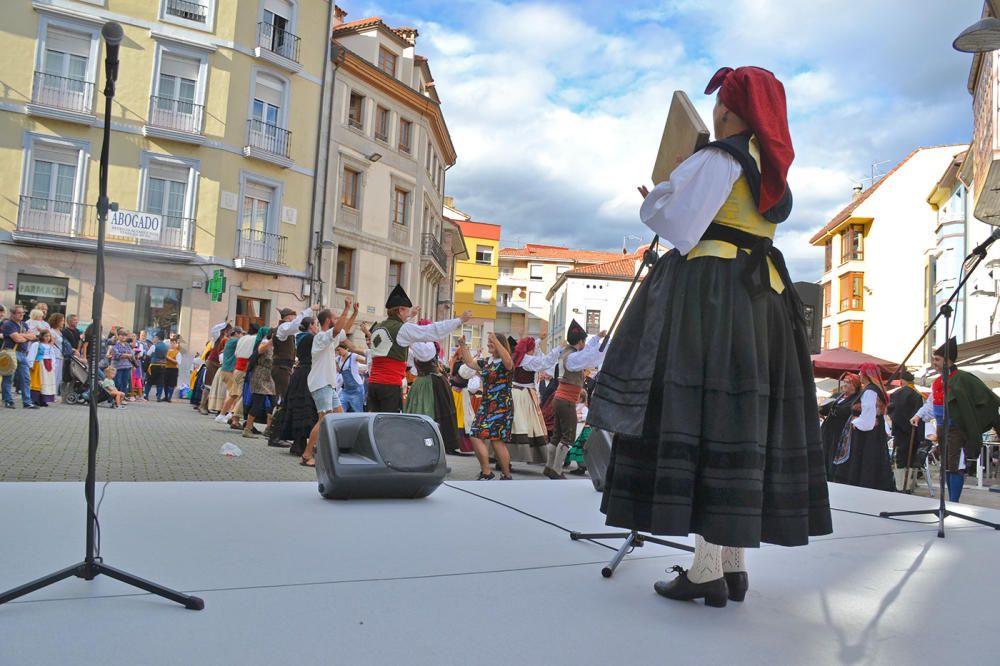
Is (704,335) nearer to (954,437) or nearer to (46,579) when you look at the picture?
Answer: (46,579)

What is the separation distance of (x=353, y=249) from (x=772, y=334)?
2705cm

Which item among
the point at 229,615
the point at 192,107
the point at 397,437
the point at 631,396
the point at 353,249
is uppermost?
the point at 192,107

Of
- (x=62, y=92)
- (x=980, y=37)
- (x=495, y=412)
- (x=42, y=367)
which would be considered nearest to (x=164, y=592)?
(x=495, y=412)

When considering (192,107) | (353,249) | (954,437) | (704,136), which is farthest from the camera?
(353,249)

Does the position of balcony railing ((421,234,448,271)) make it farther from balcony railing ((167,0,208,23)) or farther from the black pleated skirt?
the black pleated skirt

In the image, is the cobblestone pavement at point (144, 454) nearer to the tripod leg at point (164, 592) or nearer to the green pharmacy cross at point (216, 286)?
the tripod leg at point (164, 592)

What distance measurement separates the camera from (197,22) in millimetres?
23453

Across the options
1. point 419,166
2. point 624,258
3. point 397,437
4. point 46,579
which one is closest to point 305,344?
point 397,437

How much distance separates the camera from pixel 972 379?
8703mm

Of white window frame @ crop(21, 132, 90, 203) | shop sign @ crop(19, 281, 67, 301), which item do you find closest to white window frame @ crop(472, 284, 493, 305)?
A: white window frame @ crop(21, 132, 90, 203)

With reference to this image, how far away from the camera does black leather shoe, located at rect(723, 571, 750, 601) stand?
2623 millimetres

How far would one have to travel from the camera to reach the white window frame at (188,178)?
898 inches

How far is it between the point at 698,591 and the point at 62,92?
24.8 m

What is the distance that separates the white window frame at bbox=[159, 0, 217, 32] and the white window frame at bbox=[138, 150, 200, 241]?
4003 mm
